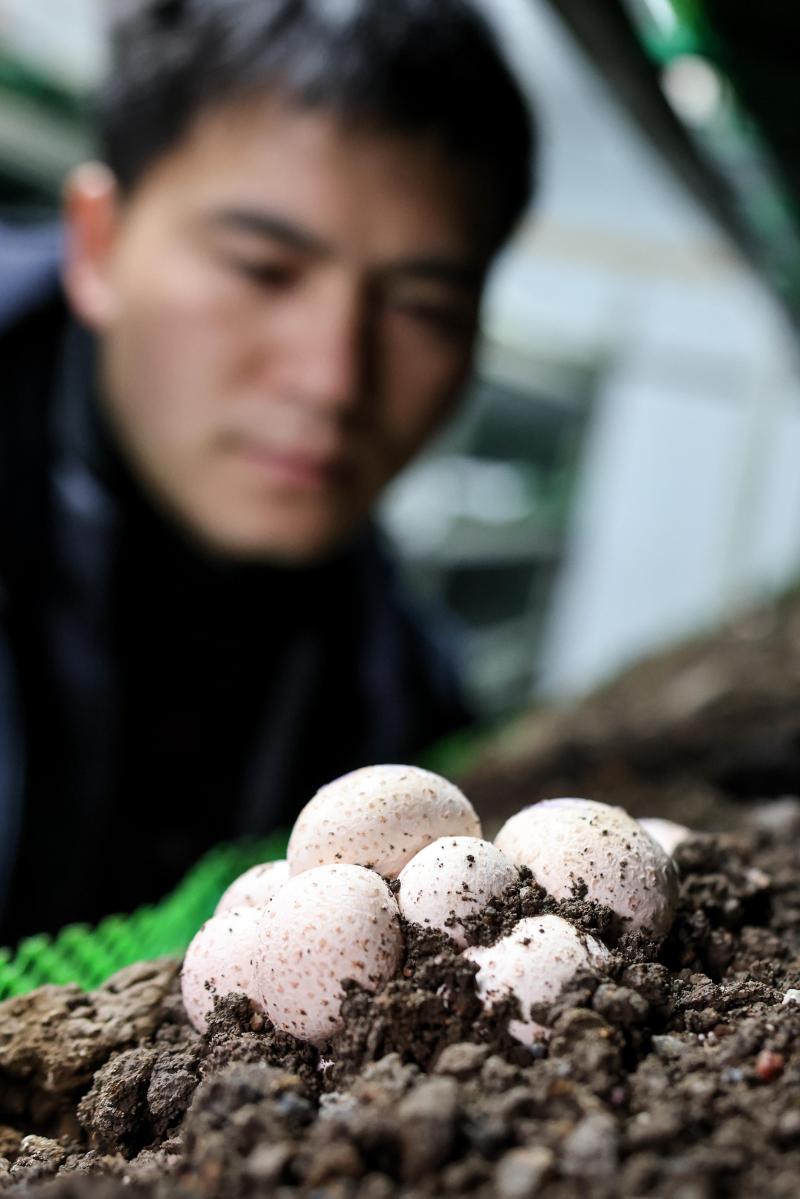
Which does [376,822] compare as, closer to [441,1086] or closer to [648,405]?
[441,1086]

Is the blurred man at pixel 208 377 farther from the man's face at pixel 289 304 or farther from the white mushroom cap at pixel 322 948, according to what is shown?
the white mushroom cap at pixel 322 948

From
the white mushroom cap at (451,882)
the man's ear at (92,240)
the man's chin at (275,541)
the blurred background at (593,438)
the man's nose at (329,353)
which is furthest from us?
the blurred background at (593,438)

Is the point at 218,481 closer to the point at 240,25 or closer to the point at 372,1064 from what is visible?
the point at 240,25

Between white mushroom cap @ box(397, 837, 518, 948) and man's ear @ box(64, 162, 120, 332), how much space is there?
1.45 metres

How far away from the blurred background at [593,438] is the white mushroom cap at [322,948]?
11.8 ft

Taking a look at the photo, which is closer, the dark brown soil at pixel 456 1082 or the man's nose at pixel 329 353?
the dark brown soil at pixel 456 1082

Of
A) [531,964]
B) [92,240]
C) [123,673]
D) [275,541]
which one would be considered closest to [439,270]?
[275,541]

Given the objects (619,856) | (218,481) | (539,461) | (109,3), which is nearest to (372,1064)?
(619,856)

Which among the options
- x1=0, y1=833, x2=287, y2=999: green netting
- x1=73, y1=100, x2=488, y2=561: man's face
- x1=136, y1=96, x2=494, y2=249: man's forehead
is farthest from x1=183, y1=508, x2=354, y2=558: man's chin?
x1=0, y1=833, x2=287, y2=999: green netting

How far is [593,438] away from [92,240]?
5.07 metres

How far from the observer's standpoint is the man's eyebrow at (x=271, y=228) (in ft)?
4.65

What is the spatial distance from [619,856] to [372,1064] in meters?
0.17

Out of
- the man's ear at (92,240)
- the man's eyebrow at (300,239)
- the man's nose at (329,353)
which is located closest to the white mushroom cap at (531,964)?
the man's nose at (329,353)

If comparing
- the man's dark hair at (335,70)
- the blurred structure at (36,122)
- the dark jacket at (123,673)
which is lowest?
the dark jacket at (123,673)
